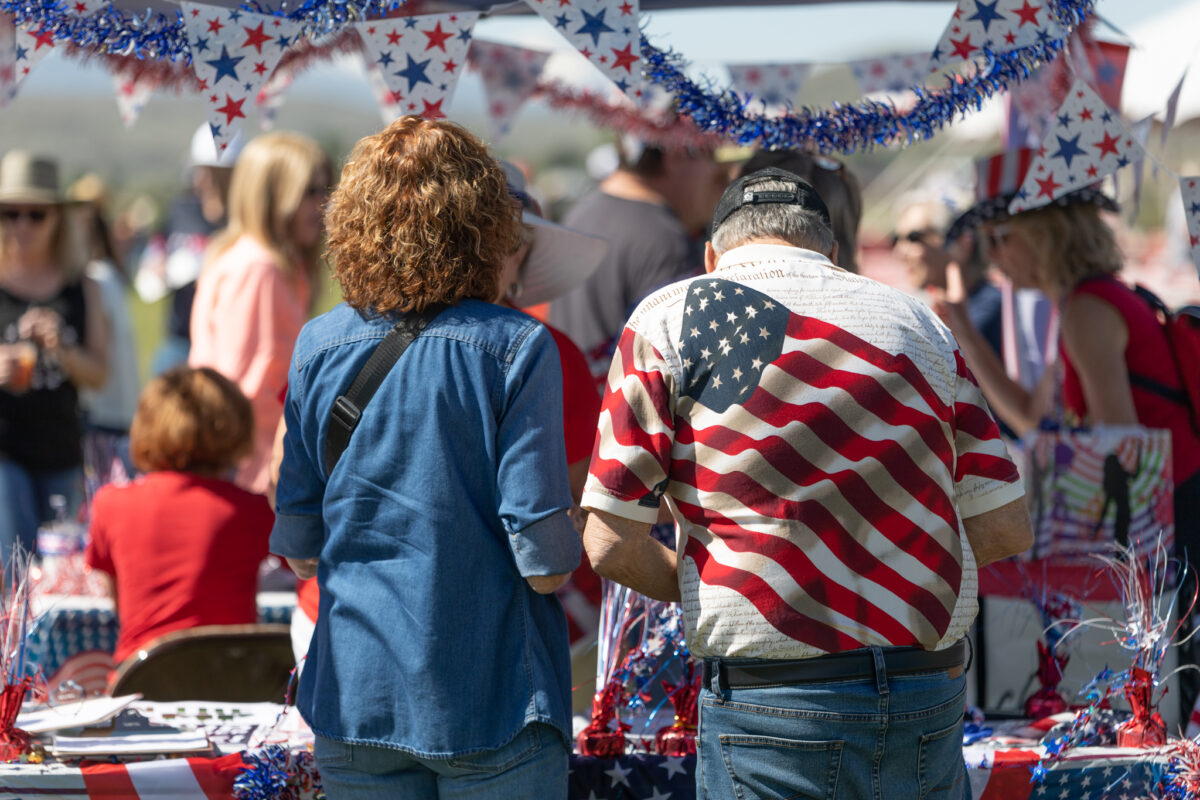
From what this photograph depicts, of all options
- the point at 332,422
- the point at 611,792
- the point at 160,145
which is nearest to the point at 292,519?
the point at 332,422

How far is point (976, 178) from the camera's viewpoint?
4035 millimetres

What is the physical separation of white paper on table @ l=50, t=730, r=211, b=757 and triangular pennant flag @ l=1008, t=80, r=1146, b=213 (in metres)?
2.13

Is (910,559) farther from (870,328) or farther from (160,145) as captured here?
(160,145)

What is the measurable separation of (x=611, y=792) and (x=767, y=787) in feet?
2.12

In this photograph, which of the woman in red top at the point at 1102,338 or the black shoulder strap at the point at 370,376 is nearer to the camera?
the black shoulder strap at the point at 370,376

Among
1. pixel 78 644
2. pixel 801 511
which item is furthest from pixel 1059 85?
pixel 78 644

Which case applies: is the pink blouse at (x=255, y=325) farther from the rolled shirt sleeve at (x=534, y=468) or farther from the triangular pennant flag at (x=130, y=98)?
the rolled shirt sleeve at (x=534, y=468)

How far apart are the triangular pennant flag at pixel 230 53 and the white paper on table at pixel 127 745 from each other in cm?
120

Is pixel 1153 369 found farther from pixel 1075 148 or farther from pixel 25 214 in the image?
pixel 25 214

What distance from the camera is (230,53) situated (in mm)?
2482

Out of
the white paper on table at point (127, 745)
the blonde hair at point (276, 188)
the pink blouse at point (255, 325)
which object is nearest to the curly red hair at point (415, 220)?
the white paper on table at point (127, 745)

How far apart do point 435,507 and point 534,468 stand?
160 millimetres

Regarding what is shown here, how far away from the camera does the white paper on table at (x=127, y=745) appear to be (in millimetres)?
2375

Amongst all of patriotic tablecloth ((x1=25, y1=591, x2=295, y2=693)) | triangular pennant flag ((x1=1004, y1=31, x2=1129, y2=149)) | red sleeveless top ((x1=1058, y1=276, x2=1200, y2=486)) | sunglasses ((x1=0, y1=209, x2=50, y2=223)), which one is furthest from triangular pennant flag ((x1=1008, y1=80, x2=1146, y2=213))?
sunglasses ((x1=0, y1=209, x2=50, y2=223))
